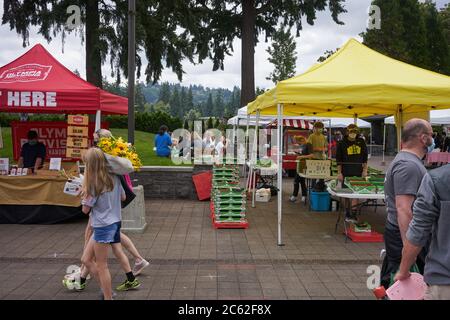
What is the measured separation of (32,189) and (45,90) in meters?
1.89

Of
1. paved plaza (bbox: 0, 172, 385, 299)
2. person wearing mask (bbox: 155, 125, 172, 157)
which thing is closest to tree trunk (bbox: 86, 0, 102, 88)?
person wearing mask (bbox: 155, 125, 172, 157)

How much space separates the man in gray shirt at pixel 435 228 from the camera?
2.70 m

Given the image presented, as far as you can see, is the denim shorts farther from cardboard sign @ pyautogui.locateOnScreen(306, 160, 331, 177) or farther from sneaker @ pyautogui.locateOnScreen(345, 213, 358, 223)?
cardboard sign @ pyautogui.locateOnScreen(306, 160, 331, 177)

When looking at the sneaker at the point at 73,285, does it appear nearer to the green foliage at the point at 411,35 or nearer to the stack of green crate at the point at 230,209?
the stack of green crate at the point at 230,209

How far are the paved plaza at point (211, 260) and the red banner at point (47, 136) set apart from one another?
109 inches

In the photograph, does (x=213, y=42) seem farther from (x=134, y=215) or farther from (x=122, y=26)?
(x=134, y=215)

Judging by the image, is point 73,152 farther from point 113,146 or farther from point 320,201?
point 320,201

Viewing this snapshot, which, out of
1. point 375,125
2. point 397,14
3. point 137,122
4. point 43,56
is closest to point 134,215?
point 43,56

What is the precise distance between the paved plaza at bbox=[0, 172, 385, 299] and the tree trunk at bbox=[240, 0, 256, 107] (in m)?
16.4

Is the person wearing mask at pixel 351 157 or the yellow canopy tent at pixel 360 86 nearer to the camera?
the yellow canopy tent at pixel 360 86

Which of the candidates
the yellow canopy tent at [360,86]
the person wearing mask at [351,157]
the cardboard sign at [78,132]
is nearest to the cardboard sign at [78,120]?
the cardboard sign at [78,132]

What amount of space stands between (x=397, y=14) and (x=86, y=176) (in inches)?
1511

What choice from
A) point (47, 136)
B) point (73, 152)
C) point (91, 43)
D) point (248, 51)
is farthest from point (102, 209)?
point (248, 51)

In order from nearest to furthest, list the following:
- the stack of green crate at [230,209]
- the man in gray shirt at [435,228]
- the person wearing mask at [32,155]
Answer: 1. the man in gray shirt at [435,228]
2. the stack of green crate at [230,209]
3. the person wearing mask at [32,155]
